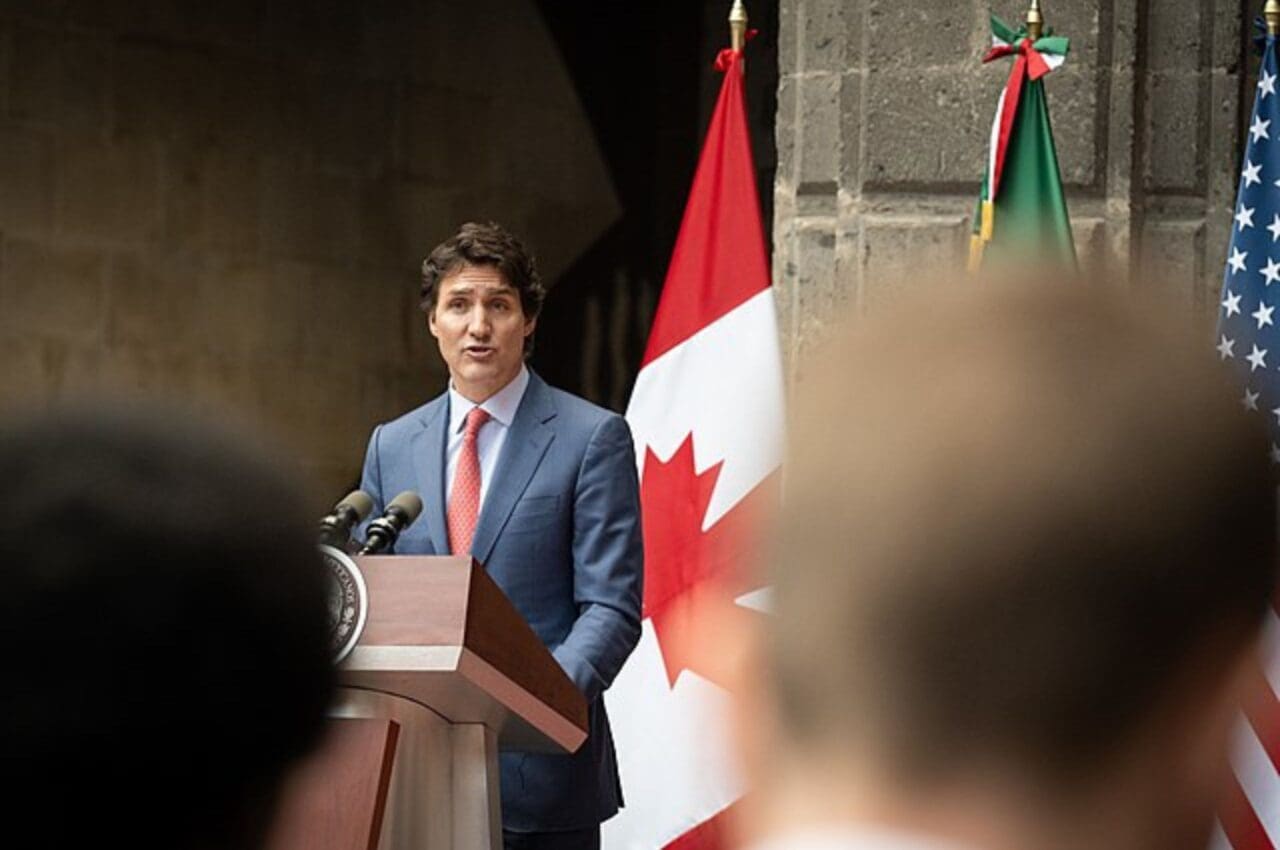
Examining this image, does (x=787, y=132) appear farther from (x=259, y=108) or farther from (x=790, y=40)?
(x=259, y=108)

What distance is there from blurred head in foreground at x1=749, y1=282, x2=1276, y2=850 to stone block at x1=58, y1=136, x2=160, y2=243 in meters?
6.57

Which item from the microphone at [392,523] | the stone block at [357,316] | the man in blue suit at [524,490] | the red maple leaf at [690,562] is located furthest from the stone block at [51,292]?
the microphone at [392,523]

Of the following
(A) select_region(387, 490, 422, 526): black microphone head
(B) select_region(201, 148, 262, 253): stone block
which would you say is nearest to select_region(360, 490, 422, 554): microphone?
(A) select_region(387, 490, 422, 526): black microphone head

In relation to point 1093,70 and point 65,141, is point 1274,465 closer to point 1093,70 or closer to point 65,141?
point 1093,70

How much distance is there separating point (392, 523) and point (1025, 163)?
70.0 inches

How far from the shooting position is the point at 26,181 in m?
7.15

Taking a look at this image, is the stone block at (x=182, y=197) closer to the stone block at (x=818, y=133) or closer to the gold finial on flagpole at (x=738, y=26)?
the gold finial on flagpole at (x=738, y=26)

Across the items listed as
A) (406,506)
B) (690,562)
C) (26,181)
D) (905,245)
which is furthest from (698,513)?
(26,181)

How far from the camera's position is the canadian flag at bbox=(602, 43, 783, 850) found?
5090 millimetres

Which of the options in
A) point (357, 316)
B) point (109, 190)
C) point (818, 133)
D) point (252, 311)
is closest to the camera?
point (818, 133)

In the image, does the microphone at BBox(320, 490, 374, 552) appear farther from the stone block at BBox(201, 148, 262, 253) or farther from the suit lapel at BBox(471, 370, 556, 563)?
the stone block at BBox(201, 148, 262, 253)

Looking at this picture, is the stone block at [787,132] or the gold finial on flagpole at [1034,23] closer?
the gold finial on flagpole at [1034,23]

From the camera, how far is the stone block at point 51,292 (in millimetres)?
7125

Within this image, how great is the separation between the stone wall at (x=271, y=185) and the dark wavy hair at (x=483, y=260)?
3.05 metres
